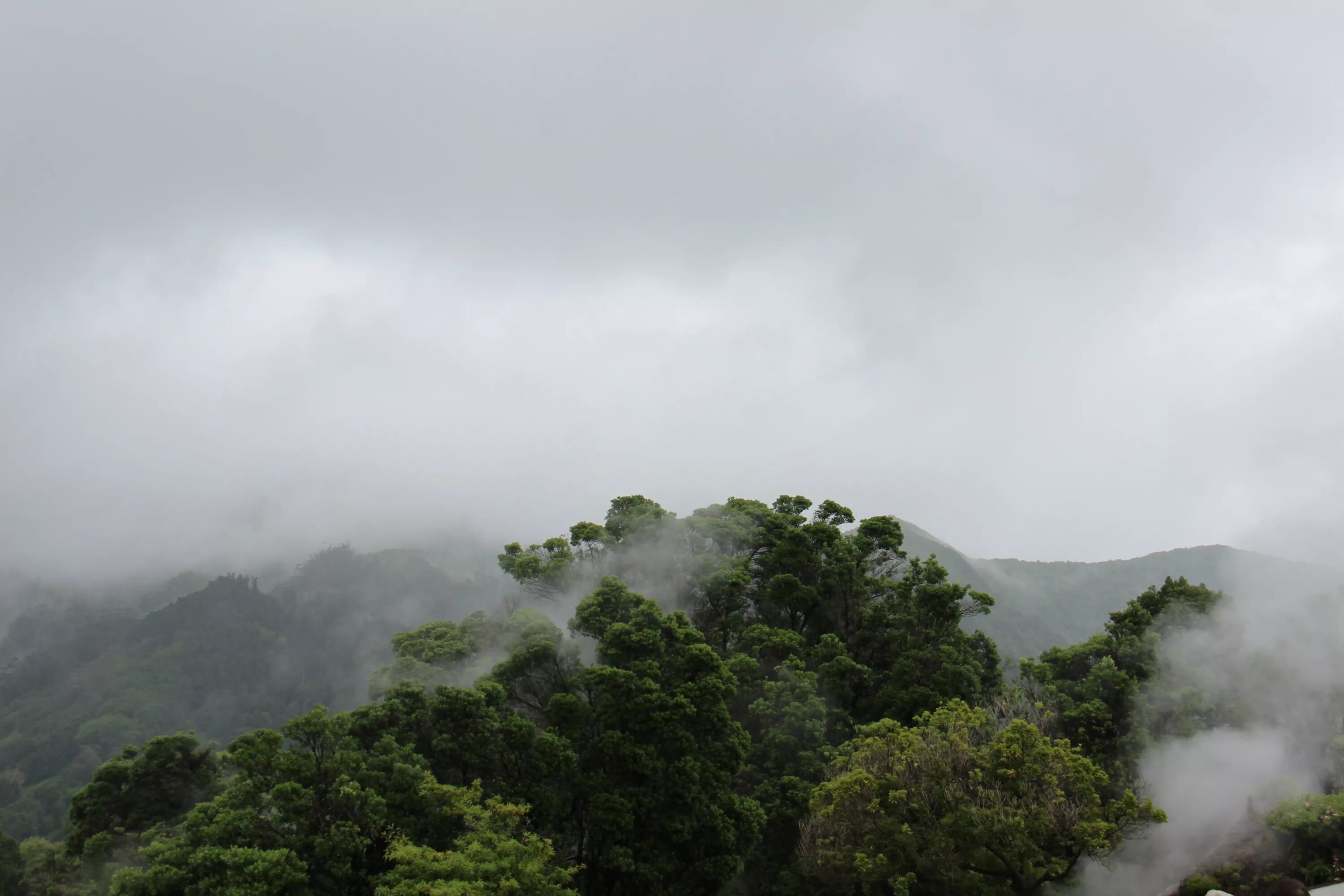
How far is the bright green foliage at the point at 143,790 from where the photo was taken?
2644 cm

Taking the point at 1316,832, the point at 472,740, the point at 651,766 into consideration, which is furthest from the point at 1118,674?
the point at 472,740

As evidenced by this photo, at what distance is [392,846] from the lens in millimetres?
18625

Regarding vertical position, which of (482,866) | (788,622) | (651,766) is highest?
(788,622)

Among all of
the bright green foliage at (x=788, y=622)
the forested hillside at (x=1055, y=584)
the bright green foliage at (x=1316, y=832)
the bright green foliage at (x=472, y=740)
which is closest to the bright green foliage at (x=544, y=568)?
the bright green foliage at (x=788, y=622)

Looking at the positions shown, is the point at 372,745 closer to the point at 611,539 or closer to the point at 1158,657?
the point at 611,539

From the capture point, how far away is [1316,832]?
19016mm

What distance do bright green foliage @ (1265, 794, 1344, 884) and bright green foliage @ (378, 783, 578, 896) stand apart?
16.8 m

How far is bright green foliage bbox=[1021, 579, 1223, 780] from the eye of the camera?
88.8 ft

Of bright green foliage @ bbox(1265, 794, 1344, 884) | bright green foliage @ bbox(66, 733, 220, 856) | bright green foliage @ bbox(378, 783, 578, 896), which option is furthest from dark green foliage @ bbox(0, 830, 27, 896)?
bright green foliage @ bbox(1265, 794, 1344, 884)

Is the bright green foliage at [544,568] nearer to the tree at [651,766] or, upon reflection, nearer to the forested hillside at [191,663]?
the tree at [651,766]

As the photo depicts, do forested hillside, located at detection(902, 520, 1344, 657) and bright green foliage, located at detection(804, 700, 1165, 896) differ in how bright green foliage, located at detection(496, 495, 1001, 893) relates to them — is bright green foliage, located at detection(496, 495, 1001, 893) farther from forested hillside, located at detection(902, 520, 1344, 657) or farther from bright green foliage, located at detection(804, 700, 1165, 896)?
forested hillside, located at detection(902, 520, 1344, 657)

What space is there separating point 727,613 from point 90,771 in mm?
99320

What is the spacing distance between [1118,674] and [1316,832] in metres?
9.90

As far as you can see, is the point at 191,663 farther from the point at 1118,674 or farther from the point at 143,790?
the point at 1118,674
